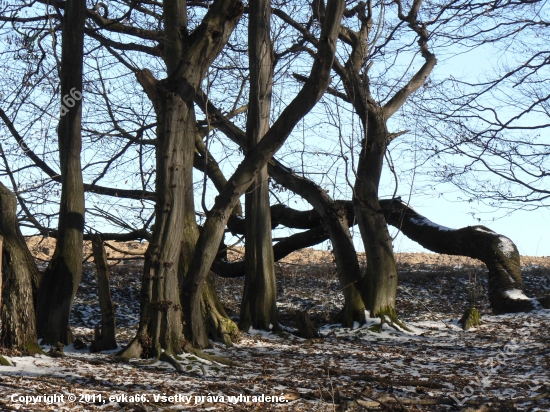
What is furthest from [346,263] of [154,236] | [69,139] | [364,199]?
[69,139]

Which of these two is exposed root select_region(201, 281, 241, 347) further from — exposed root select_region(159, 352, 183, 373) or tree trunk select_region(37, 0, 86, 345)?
tree trunk select_region(37, 0, 86, 345)

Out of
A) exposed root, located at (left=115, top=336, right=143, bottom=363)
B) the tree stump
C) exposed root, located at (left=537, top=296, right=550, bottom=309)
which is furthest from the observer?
exposed root, located at (left=537, top=296, right=550, bottom=309)

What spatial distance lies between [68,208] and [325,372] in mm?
4038

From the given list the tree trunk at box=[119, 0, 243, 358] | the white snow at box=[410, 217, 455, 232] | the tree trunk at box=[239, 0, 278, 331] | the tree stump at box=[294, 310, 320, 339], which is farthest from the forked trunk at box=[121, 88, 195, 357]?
the white snow at box=[410, 217, 455, 232]

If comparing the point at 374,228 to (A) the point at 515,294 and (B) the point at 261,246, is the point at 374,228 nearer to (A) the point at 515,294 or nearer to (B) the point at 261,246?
(B) the point at 261,246

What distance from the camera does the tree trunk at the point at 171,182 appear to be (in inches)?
268

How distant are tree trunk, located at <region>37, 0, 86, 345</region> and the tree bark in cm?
155

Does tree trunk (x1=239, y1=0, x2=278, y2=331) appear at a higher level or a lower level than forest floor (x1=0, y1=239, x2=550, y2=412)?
higher

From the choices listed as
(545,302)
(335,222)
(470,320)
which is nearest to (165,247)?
(335,222)

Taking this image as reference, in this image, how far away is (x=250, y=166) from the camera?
23.8 ft

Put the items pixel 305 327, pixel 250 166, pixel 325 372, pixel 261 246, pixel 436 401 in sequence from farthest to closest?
1. pixel 261 246
2. pixel 305 327
3. pixel 250 166
4. pixel 325 372
5. pixel 436 401

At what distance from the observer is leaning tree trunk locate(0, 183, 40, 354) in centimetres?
663

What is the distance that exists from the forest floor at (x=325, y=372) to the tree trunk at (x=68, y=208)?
1.47 ft

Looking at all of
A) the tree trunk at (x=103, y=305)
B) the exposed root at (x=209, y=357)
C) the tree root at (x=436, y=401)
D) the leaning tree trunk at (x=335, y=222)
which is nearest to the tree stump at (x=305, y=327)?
the leaning tree trunk at (x=335, y=222)
